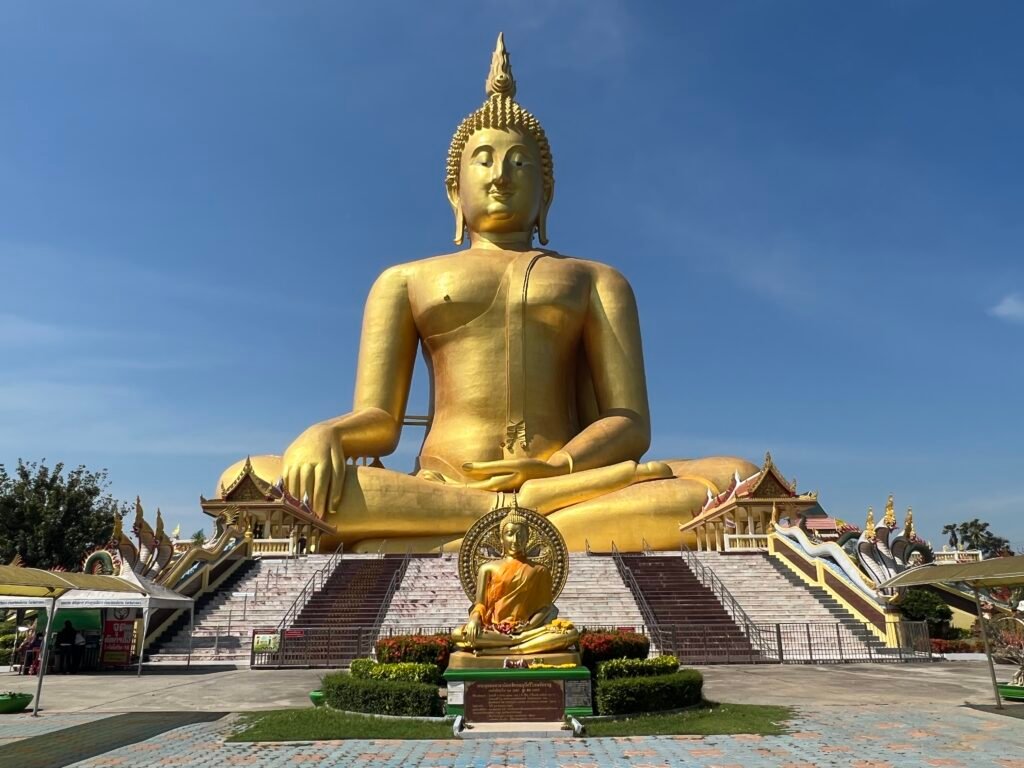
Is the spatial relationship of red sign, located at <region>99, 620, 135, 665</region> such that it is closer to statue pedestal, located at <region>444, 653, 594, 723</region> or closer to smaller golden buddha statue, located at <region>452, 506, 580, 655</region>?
smaller golden buddha statue, located at <region>452, 506, 580, 655</region>

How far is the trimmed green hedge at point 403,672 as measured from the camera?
26.7 ft

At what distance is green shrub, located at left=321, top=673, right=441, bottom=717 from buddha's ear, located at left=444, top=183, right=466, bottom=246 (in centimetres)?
1921

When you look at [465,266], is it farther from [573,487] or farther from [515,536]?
[515,536]

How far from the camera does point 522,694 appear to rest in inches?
290

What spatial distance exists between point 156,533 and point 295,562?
2776 millimetres

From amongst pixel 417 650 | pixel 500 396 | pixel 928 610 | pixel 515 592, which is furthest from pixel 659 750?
pixel 500 396

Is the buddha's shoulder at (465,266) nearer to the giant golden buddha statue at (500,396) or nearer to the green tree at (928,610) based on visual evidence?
the giant golden buddha statue at (500,396)

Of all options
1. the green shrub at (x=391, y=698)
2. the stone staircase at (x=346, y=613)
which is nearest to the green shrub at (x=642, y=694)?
the green shrub at (x=391, y=698)

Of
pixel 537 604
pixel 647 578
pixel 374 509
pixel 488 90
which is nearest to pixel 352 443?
pixel 374 509

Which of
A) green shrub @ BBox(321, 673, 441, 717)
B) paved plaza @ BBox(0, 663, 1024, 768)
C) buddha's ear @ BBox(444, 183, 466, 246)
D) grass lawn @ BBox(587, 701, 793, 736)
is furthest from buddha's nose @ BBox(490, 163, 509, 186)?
grass lawn @ BBox(587, 701, 793, 736)

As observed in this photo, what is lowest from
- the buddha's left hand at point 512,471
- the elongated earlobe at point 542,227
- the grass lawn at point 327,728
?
the grass lawn at point 327,728

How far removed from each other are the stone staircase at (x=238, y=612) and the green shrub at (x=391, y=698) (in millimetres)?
6349

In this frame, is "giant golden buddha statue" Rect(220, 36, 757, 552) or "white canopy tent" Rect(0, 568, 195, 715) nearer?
"white canopy tent" Rect(0, 568, 195, 715)

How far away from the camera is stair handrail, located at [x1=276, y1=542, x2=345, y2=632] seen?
48.6 feet
